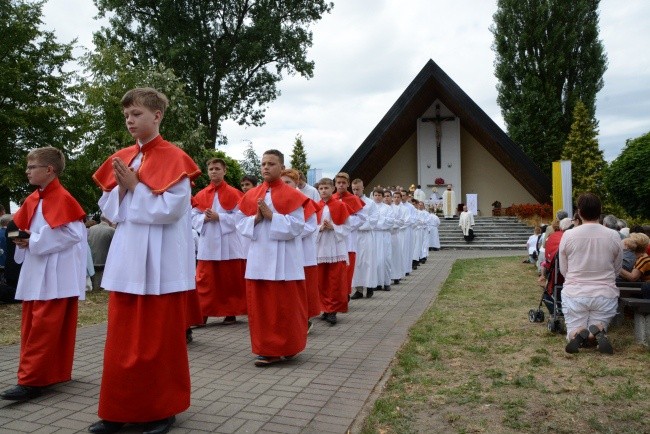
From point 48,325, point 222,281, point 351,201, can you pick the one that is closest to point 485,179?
point 351,201

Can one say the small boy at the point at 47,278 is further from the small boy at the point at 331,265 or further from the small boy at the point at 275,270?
the small boy at the point at 331,265

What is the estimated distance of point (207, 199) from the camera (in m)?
8.65

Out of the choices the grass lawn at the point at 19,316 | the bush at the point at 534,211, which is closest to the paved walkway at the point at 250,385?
the grass lawn at the point at 19,316

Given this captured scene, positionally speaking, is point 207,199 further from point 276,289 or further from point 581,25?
point 581,25

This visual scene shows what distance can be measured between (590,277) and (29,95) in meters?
22.7

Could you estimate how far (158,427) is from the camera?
405 centimetres

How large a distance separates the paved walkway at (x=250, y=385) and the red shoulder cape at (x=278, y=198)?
5.10 ft

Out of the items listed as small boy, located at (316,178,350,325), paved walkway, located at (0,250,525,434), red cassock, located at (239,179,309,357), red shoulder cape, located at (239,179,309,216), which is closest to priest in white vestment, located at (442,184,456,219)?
small boy, located at (316,178,350,325)

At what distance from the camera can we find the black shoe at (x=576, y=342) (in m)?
6.32

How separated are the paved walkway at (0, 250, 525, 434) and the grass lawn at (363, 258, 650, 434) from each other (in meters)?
0.27

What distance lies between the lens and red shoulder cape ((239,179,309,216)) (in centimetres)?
632

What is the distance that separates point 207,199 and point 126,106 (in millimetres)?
4500

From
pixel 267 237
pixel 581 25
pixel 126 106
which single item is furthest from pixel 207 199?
pixel 581 25

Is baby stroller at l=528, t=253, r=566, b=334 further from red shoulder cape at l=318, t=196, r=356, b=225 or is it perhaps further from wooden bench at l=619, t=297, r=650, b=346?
red shoulder cape at l=318, t=196, r=356, b=225
